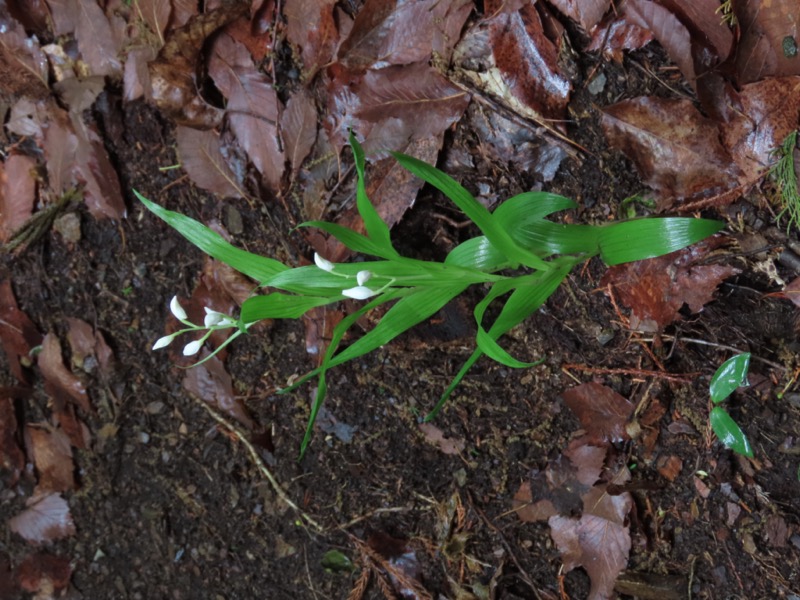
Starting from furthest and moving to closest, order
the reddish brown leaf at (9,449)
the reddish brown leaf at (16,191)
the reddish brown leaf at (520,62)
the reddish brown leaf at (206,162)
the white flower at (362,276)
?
the reddish brown leaf at (9,449)
the reddish brown leaf at (16,191)
the reddish brown leaf at (206,162)
the reddish brown leaf at (520,62)
the white flower at (362,276)

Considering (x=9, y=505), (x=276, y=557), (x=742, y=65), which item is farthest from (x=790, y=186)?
(x=9, y=505)

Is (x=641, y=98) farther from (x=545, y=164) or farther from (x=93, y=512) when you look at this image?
(x=93, y=512)

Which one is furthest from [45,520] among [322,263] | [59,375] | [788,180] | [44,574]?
[788,180]

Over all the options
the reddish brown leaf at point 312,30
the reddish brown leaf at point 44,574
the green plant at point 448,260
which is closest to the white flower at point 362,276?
the green plant at point 448,260

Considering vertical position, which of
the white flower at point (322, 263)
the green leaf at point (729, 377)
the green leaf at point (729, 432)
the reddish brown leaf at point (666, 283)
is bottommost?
the green leaf at point (729, 432)

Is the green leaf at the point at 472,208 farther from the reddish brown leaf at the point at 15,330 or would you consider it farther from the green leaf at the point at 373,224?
the reddish brown leaf at the point at 15,330

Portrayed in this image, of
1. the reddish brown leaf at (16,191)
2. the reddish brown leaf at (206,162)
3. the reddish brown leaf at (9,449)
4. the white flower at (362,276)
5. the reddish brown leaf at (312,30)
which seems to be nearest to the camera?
the white flower at (362,276)

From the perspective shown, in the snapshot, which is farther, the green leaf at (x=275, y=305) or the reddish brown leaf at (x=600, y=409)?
the reddish brown leaf at (x=600, y=409)
